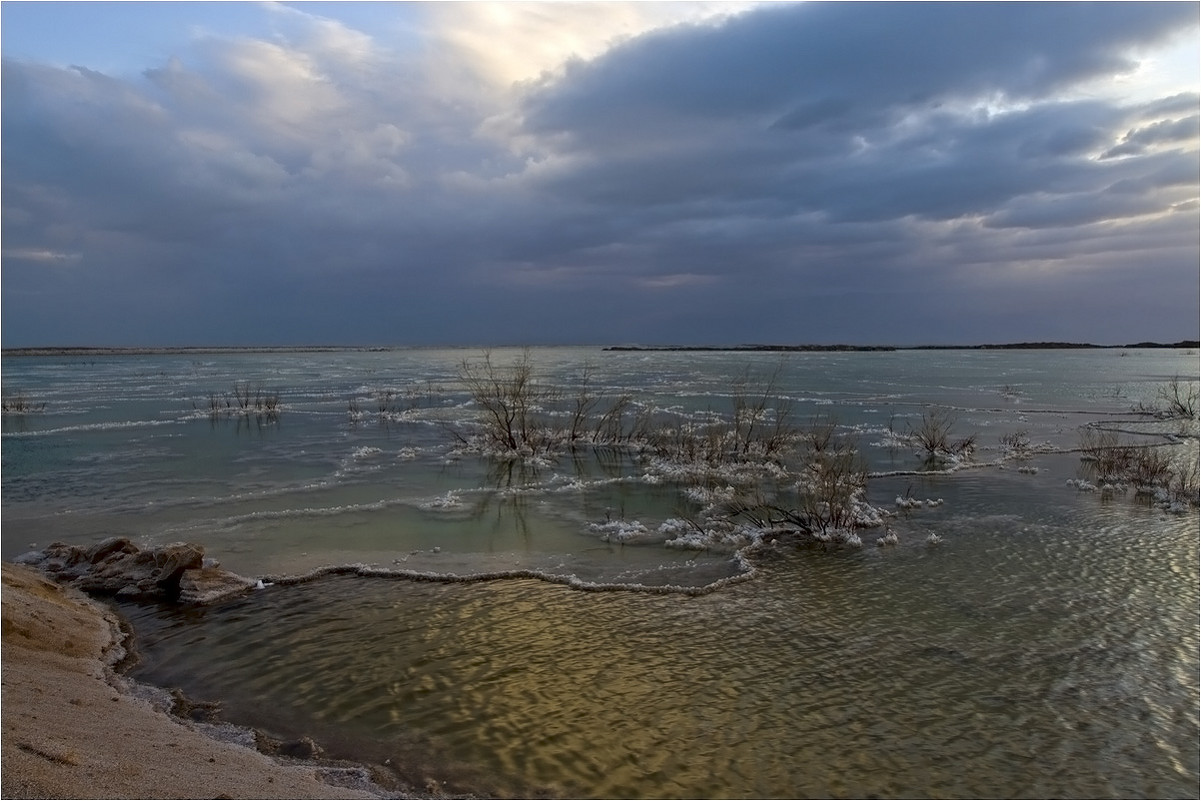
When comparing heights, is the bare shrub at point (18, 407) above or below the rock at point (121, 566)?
above

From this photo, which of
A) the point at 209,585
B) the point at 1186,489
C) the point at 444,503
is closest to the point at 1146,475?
the point at 1186,489

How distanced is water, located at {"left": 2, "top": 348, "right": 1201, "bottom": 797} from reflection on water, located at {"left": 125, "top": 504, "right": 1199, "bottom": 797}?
0.09 ft


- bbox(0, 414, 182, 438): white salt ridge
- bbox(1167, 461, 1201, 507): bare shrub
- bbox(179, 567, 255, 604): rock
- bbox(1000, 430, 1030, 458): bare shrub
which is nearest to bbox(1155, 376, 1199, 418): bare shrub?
bbox(1000, 430, 1030, 458): bare shrub

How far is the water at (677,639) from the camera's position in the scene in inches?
213

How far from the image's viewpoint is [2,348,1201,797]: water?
5.41 metres

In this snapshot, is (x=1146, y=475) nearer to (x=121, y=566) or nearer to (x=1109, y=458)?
(x=1109, y=458)

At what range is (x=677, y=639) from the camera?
7.58m

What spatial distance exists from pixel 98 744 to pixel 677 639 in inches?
202

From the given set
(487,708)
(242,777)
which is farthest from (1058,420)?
(242,777)

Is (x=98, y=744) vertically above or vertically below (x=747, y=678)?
above

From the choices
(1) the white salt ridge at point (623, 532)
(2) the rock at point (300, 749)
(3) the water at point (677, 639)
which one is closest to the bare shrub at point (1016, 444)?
(3) the water at point (677, 639)

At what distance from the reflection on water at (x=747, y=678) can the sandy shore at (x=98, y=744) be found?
580 millimetres

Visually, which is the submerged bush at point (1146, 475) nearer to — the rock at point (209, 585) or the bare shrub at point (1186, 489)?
the bare shrub at point (1186, 489)

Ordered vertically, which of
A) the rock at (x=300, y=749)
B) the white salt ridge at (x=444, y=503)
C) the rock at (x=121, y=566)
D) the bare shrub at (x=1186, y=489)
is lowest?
the rock at (x=300, y=749)
